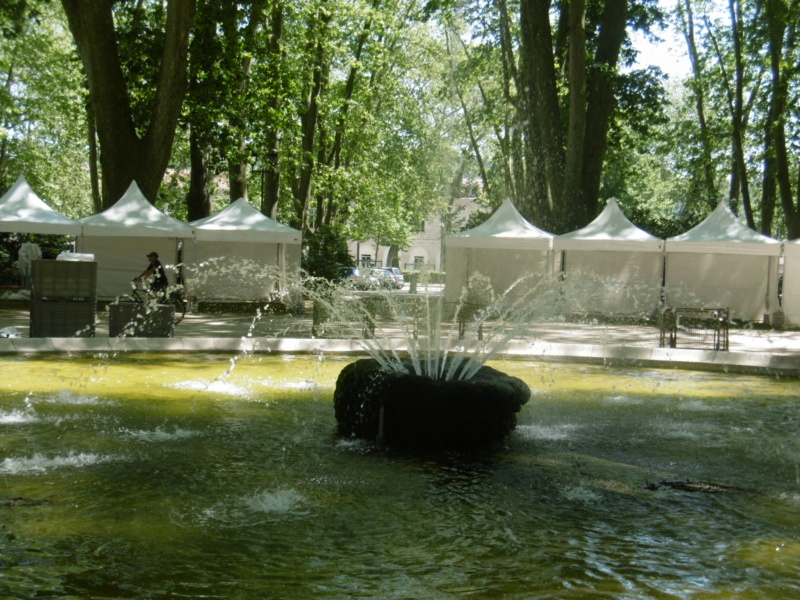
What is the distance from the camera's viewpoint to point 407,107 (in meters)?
41.7

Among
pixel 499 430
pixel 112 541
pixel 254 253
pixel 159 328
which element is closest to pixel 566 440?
pixel 499 430

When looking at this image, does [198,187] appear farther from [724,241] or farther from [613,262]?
[724,241]

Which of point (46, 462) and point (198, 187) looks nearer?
point (46, 462)

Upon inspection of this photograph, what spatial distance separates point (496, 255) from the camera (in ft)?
79.9

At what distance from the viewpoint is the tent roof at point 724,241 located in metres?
21.1

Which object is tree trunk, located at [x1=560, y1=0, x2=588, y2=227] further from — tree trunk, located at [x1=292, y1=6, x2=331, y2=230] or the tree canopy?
tree trunk, located at [x1=292, y1=6, x2=331, y2=230]

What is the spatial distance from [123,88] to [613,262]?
→ 12699 mm

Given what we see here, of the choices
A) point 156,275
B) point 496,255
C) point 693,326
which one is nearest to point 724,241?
point 496,255

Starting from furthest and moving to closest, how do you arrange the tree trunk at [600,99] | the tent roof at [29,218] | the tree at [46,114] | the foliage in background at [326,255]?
the tree at [46,114], the foliage in background at [326,255], the tree trunk at [600,99], the tent roof at [29,218]

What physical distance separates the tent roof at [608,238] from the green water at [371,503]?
40.5 ft

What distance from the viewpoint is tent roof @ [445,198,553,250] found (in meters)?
21.7

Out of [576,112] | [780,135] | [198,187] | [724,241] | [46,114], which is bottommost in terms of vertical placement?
[724,241]

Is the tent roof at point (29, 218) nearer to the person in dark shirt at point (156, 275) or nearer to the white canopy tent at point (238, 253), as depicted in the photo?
the white canopy tent at point (238, 253)

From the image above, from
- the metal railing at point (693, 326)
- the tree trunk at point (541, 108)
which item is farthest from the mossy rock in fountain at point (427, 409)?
the tree trunk at point (541, 108)
